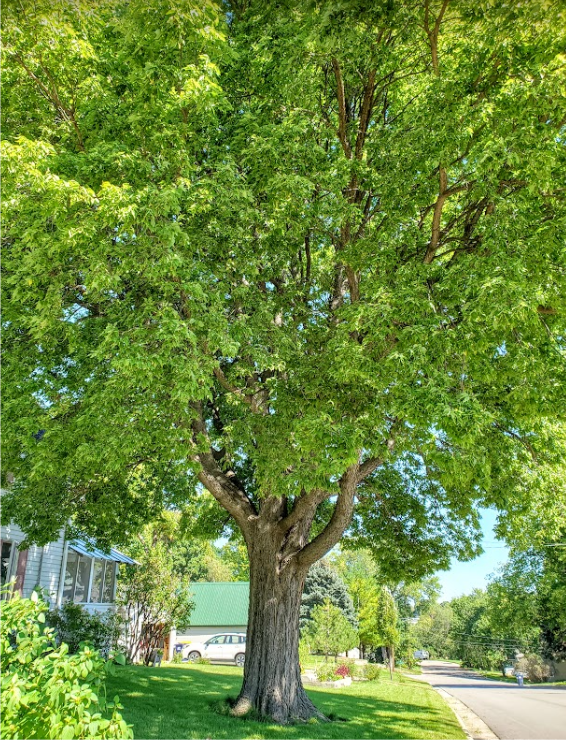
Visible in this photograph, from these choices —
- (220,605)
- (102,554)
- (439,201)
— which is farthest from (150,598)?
(220,605)

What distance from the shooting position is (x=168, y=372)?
7.62 meters

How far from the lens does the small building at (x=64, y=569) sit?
1515cm

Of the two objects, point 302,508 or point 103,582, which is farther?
point 103,582

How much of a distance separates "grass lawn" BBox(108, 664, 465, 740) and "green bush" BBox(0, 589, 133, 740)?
5902 millimetres

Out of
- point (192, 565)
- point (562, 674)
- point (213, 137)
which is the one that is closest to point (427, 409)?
point (213, 137)

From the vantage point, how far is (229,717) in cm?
1005

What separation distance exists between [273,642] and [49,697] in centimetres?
834

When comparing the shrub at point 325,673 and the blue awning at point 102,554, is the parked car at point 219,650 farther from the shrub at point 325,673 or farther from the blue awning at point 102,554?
the shrub at point 325,673

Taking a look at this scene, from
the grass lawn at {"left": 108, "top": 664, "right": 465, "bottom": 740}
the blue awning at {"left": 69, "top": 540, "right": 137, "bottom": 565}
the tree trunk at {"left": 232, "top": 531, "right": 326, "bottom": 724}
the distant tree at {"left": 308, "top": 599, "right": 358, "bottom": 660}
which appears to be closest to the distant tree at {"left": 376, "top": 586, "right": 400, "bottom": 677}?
the distant tree at {"left": 308, "top": 599, "right": 358, "bottom": 660}

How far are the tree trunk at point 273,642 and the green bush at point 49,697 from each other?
25.7ft

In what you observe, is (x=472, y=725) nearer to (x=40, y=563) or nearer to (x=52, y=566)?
(x=40, y=563)

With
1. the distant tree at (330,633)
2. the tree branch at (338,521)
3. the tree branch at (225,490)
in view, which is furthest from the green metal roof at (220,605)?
the tree branch at (338,521)

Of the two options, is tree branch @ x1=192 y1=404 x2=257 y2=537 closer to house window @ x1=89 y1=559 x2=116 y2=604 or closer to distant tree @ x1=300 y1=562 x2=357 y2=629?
house window @ x1=89 y1=559 x2=116 y2=604

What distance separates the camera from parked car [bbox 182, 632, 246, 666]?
103ft
